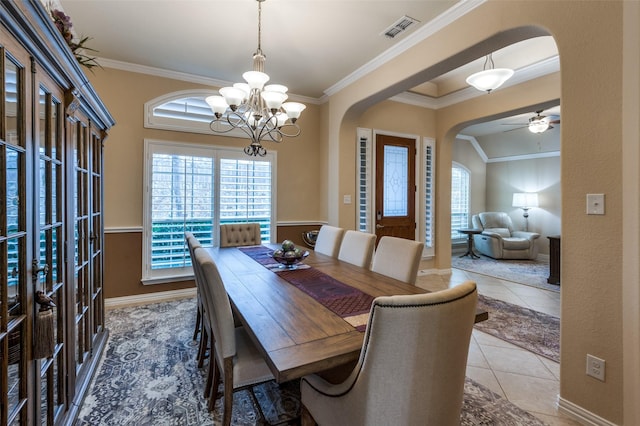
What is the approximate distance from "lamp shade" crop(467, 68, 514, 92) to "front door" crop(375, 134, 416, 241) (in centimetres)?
172

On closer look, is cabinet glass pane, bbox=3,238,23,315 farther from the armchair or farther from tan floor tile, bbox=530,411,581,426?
the armchair

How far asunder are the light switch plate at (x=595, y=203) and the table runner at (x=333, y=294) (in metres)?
1.38

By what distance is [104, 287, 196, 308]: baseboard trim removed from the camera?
3650mm

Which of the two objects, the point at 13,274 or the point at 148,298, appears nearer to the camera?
the point at 13,274

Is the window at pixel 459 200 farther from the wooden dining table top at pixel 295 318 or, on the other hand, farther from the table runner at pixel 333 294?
the table runner at pixel 333 294

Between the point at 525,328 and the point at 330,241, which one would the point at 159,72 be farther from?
the point at 525,328

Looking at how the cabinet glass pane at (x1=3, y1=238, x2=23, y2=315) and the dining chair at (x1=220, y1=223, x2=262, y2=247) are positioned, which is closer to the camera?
the cabinet glass pane at (x1=3, y1=238, x2=23, y2=315)

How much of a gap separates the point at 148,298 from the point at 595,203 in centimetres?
448

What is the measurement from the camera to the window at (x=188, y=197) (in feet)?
12.5

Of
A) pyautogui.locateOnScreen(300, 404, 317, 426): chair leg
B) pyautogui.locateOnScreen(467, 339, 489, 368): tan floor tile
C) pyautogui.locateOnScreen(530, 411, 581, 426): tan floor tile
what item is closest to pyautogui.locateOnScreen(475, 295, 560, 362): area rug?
pyautogui.locateOnScreen(467, 339, 489, 368): tan floor tile

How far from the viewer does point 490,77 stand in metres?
3.18

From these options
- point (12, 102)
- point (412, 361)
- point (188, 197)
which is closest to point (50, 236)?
point (12, 102)

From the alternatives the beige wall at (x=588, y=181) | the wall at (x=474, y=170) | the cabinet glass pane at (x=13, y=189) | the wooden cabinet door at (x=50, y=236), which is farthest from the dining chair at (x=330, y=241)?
the wall at (x=474, y=170)

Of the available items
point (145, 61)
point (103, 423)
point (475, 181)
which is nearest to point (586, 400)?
point (103, 423)
